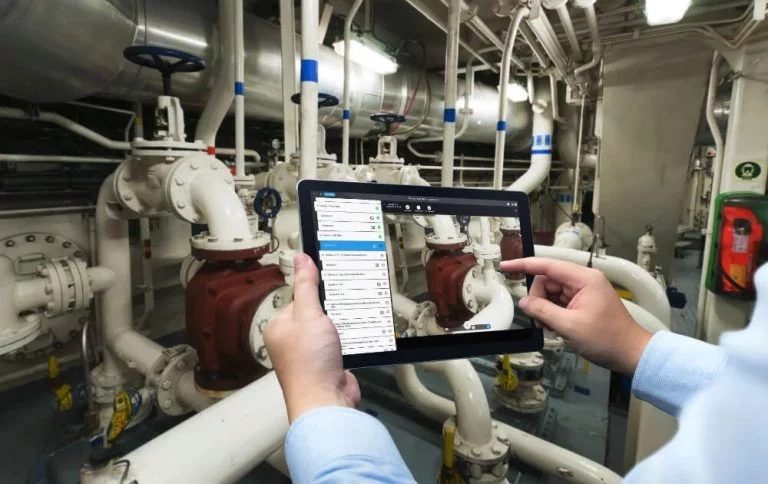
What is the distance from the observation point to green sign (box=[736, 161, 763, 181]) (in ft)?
6.12

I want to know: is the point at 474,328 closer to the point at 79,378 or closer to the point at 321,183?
the point at 321,183

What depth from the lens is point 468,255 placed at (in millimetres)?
1206

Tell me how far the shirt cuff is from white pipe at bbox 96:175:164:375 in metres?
1.38

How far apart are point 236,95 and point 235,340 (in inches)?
34.2

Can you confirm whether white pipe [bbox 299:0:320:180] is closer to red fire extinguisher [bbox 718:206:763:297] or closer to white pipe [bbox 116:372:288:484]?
white pipe [bbox 116:372:288:484]

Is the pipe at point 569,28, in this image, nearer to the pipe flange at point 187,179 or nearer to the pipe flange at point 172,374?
the pipe flange at point 187,179

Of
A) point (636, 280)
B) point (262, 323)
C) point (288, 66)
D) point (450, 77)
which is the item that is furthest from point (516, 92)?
point (262, 323)

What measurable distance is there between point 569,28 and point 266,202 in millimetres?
1811

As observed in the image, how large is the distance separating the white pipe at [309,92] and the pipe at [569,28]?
108 centimetres

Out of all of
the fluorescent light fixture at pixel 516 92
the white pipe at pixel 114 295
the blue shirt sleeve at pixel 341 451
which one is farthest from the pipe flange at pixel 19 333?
the fluorescent light fixture at pixel 516 92

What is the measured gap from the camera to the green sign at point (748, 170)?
1.86 meters

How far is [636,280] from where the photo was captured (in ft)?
4.66

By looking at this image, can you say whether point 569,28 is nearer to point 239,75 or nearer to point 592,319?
point 239,75

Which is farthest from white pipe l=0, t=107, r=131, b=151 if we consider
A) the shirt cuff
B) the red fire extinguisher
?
the red fire extinguisher
